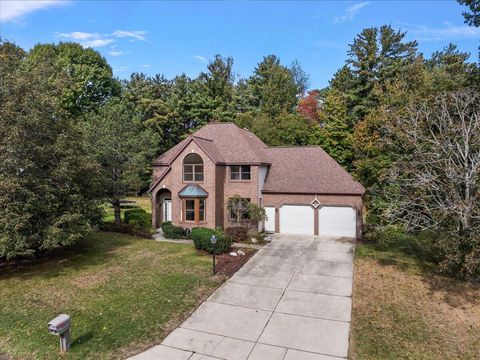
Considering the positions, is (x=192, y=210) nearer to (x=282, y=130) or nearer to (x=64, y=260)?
A: (x=64, y=260)

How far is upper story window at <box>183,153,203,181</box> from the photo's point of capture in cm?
2397

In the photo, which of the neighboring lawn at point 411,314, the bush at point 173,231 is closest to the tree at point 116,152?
the bush at point 173,231

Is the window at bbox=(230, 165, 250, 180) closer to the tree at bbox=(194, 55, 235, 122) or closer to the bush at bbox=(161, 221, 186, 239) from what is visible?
the bush at bbox=(161, 221, 186, 239)

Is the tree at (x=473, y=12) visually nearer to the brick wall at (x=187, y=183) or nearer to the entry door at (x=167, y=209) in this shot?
the brick wall at (x=187, y=183)

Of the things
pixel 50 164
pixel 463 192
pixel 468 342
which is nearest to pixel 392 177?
pixel 463 192

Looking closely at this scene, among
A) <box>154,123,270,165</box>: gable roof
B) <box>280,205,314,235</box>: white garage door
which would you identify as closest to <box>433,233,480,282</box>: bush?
<box>280,205,314,235</box>: white garage door

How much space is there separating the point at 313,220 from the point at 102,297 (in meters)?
15.3

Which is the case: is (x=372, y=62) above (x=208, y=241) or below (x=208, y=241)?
above

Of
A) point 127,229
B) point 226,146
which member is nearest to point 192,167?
point 226,146

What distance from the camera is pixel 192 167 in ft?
79.3

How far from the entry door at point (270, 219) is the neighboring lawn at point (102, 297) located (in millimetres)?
7441

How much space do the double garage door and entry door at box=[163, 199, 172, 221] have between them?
300 inches

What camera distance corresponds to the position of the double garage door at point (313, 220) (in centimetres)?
2317

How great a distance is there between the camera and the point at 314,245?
20766 mm
